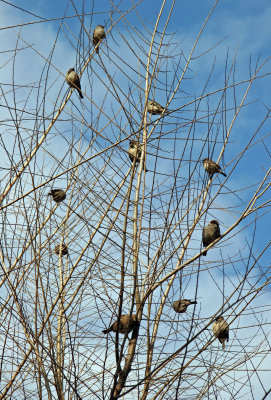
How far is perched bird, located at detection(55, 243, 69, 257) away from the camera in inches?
213

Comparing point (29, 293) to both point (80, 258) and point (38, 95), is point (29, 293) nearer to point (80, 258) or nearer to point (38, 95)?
point (80, 258)

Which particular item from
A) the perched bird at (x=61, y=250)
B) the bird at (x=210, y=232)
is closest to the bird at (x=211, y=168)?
the bird at (x=210, y=232)

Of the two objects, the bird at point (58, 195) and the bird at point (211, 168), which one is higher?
the bird at point (58, 195)

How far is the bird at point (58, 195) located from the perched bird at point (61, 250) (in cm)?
45

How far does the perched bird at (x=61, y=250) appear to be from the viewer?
541 centimetres

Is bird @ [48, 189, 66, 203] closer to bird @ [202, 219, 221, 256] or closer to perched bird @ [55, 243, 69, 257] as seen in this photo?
perched bird @ [55, 243, 69, 257]

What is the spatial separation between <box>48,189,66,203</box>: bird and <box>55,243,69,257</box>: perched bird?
45 cm

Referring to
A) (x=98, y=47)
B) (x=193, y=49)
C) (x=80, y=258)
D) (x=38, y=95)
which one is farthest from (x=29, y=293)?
(x=193, y=49)

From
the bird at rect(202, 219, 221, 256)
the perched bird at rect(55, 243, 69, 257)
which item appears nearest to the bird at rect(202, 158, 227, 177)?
the bird at rect(202, 219, 221, 256)

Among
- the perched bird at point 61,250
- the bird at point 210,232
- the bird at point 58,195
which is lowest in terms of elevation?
the bird at point 210,232

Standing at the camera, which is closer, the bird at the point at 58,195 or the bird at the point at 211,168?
the bird at the point at 211,168

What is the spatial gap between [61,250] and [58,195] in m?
0.60

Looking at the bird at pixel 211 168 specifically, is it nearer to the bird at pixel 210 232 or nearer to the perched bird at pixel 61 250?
the bird at pixel 210 232

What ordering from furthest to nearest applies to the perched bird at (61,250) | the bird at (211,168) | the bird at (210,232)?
the perched bird at (61,250)
the bird at (210,232)
the bird at (211,168)
